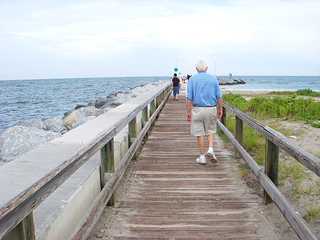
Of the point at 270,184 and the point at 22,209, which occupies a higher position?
the point at 22,209

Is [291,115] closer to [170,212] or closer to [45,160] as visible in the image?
[170,212]

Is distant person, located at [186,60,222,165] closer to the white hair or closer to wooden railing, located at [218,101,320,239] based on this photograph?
the white hair

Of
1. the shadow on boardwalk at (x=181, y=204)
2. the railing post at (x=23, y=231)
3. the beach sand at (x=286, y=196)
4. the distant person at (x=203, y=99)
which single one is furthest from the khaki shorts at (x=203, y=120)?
the railing post at (x=23, y=231)

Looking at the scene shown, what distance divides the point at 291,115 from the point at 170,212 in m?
6.79

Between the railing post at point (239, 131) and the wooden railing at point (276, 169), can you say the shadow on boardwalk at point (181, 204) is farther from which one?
the railing post at point (239, 131)

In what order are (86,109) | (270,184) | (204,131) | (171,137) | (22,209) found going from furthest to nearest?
(86,109)
(171,137)
(204,131)
(270,184)
(22,209)

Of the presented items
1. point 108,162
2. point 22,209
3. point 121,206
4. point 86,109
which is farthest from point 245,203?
point 86,109

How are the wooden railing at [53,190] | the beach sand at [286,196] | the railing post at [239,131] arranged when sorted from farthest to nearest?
the railing post at [239,131] → the beach sand at [286,196] → the wooden railing at [53,190]

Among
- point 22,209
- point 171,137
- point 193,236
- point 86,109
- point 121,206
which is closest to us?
point 22,209

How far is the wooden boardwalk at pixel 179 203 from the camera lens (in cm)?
304

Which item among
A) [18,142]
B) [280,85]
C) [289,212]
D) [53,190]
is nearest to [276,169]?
[289,212]

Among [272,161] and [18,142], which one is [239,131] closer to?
[272,161]

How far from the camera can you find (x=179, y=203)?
370cm

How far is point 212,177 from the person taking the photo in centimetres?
463
